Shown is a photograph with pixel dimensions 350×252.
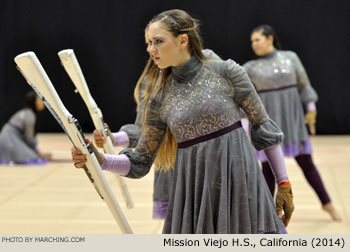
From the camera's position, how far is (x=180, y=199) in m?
2.89

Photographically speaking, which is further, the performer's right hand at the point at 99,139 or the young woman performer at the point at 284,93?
the young woman performer at the point at 284,93

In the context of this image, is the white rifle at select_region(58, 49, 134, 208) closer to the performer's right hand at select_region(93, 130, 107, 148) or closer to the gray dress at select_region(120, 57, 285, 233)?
the performer's right hand at select_region(93, 130, 107, 148)

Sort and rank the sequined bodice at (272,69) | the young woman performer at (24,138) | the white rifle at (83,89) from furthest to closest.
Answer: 1. the young woman performer at (24,138)
2. the sequined bodice at (272,69)
3. the white rifle at (83,89)

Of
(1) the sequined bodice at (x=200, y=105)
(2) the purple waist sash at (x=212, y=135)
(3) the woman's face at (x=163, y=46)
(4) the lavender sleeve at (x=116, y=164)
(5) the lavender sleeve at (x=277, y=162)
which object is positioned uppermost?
(3) the woman's face at (x=163, y=46)

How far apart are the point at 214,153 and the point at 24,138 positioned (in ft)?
19.7

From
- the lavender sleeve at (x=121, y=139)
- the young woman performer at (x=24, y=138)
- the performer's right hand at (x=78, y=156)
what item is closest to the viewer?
the performer's right hand at (x=78, y=156)

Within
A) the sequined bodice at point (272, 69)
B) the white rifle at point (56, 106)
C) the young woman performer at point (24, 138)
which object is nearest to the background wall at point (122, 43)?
the sequined bodice at point (272, 69)

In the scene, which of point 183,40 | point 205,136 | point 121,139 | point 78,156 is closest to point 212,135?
point 205,136

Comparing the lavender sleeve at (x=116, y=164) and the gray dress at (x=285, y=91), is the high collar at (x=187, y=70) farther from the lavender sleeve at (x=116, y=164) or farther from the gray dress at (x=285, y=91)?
the gray dress at (x=285, y=91)

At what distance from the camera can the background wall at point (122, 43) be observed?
467 centimetres

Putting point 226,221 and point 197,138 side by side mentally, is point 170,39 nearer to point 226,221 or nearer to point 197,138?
point 197,138

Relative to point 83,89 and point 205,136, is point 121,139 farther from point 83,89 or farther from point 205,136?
point 205,136

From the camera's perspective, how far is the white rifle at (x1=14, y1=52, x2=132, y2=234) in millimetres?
2553

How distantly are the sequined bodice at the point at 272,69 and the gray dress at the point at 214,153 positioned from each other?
95.3 inches
